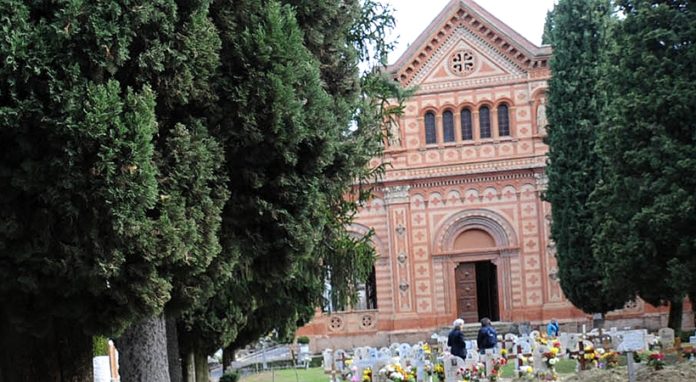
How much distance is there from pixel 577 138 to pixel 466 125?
279 inches

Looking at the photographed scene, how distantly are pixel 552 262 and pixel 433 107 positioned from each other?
23.1 ft

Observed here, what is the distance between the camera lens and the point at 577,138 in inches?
1117

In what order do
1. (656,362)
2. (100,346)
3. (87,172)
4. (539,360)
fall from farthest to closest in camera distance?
(539,360) → (656,362) → (100,346) → (87,172)

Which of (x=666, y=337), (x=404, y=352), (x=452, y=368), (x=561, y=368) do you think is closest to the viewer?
(x=452, y=368)

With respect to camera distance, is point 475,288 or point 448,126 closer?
point 475,288

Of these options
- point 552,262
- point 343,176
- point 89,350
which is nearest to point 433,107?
point 552,262

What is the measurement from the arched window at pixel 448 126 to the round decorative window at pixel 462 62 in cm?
154

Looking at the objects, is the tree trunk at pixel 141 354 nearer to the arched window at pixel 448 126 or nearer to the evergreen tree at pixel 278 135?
the evergreen tree at pixel 278 135

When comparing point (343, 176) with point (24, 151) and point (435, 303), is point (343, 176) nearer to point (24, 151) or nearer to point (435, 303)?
point (24, 151)

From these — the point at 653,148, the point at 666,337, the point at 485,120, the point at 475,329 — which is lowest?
the point at 475,329

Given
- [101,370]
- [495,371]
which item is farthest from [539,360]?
[101,370]

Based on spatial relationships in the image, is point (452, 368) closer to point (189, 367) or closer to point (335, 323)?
point (189, 367)

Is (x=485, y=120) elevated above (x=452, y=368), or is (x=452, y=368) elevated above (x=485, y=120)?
(x=485, y=120)

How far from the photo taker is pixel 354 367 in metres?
17.4
